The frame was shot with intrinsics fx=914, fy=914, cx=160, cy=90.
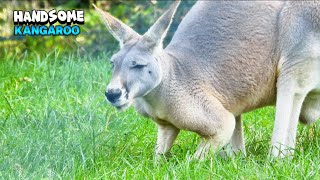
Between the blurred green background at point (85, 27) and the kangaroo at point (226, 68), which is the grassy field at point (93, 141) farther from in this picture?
the blurred green background at point (85, 27)

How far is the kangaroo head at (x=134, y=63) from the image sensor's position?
620 cm

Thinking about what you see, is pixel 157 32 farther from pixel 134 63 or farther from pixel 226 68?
pixel 226 68

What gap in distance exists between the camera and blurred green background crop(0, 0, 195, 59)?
10.5 metres

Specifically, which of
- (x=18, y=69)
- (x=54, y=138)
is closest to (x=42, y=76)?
(x=18, y=69)

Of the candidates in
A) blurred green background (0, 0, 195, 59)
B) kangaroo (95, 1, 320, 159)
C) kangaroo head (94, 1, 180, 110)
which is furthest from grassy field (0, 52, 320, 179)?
blurred green background (0, 0, 195, 59)

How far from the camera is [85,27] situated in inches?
489

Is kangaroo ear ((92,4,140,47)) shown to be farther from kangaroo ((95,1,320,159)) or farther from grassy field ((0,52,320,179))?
grassy field ((0,52,320,179))

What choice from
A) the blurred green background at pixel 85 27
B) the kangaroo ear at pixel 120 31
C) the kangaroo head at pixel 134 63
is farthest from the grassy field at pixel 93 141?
the blurred green background at pixel 85 27

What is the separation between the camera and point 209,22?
276 inches

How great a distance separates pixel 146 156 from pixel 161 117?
320mm

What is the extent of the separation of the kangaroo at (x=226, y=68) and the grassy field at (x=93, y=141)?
226 mm

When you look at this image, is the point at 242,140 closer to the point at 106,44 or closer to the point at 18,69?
the point at 18,69

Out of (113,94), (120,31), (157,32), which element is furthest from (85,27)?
(113,94)

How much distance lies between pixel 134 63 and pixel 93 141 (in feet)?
2.08
